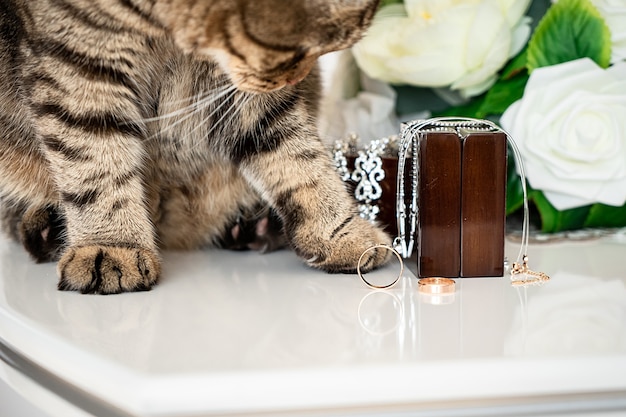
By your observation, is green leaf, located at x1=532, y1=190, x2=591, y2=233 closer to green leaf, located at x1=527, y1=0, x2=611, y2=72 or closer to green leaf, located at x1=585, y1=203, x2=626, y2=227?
green leaf, located at x1=585, y1=203, x2=626, y2=227

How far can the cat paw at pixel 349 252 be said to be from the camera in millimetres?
878

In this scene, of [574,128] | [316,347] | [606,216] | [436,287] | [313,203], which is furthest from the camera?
[606,216]

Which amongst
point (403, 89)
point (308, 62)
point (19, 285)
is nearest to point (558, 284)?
point (308, 62)

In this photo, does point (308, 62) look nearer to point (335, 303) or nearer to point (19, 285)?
point (335, 303)

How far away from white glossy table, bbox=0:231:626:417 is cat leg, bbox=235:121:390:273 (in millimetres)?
43

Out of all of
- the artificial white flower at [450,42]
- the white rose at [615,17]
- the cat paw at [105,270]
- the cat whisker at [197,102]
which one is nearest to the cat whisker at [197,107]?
the cat whisker at [197,102]

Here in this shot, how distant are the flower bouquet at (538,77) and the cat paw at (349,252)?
0.28 m

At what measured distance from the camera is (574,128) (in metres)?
1.01

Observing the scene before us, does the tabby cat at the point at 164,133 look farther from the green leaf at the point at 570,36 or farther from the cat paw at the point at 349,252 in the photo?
the green leaf at the point at 570,36

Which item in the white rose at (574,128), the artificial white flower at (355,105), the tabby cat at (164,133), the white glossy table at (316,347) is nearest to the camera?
the white glossy table at (316,347)

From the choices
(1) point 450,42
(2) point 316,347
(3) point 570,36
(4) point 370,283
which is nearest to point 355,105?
(1) point 450,42

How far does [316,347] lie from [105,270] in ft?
0.92

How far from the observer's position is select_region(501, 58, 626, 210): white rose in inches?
39.9

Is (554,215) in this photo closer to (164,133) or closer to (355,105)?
(355,105)
